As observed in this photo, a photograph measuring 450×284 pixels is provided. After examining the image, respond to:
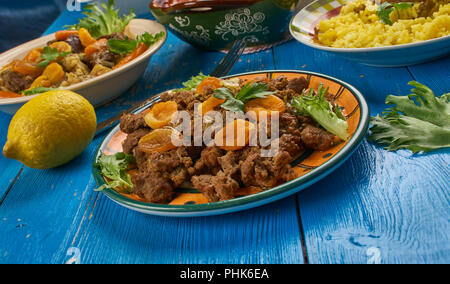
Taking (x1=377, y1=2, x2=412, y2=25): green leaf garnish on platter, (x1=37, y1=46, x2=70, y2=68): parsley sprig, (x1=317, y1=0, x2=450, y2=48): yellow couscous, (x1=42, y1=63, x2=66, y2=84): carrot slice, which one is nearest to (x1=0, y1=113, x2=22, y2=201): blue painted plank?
(x1=42, y1=63, x2=66, y2=84): carrot slice

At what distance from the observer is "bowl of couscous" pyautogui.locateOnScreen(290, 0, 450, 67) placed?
2.06m

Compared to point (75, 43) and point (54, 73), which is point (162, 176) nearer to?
point (54, 73)

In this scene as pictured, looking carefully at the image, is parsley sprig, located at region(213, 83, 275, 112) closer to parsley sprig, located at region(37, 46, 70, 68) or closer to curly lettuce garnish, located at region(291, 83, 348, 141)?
curly lettuce garnish, located at region(291, 83, 348, 141)

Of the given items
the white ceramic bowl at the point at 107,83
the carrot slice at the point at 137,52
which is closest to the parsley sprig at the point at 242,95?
the white ceramic bowl at the point at 107,83

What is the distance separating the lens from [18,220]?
186 cm

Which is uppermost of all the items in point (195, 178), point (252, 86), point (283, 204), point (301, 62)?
point (252, 86)

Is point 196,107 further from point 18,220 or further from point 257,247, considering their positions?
point 18,220

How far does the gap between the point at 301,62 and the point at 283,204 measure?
1581 millimetres

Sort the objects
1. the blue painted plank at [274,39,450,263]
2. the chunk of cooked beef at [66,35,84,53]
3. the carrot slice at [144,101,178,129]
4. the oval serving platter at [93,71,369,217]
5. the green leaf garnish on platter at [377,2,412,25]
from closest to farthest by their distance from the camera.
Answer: the blue painted plank at [274,39,450,263]
the oval serving platter at [93,71,369,217]
the carrot slice at [144,101,178,129]
the green leaf garnish on platter at [377,2,412,25]
the chunk of cooked beef at [66,35,84,53]

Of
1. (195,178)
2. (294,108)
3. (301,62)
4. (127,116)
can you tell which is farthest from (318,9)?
(195,178)

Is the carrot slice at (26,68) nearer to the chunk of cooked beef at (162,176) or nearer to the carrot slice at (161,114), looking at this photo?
the carrot slice at (161,114)

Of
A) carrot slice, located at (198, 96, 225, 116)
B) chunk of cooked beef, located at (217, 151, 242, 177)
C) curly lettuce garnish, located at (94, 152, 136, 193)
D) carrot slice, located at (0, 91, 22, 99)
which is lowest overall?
carrot slice, located at (0, 91, 22, 99)

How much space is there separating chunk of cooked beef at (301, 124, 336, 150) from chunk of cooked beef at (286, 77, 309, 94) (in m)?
0.41

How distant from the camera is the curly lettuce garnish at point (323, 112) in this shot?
1.62 meters
